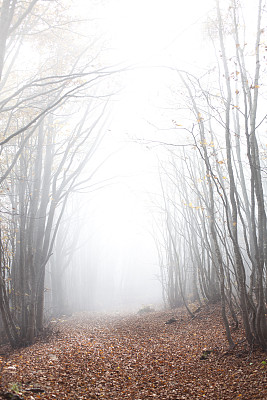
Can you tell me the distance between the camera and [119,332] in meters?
6.07

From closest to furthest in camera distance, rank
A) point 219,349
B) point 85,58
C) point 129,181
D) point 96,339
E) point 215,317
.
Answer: point 219,349 → point 96,339 → point 215,317 → point 85,58 → point 129,181

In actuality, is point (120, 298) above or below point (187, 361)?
below

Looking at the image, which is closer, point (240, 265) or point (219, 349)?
point (240, 265)

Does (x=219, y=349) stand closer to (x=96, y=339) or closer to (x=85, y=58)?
(x=96, y=339)

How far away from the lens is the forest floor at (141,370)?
2.69 m

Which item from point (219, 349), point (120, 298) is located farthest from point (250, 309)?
point (120, 298)

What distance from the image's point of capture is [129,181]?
10414 millimetres

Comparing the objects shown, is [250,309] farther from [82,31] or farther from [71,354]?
[82,31]

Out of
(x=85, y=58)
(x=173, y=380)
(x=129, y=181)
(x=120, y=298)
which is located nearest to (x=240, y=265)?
(x=173, y=380)

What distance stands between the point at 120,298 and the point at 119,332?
1800 cm

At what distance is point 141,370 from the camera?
3.52 metres

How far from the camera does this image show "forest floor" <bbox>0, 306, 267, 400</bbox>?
2.69 metres

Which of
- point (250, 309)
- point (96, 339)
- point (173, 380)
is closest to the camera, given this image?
point (173, 380)

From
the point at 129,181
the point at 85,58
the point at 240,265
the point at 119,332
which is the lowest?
the point at 119,332
